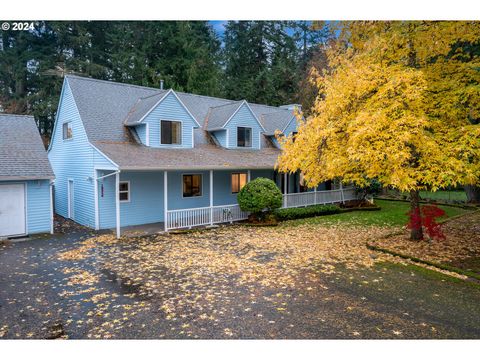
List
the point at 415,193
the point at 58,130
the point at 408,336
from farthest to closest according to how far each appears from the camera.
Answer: the point at 58,130 → the point at 415,193 → the point at 408,336

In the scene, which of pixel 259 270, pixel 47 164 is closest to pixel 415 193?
pixel 259 270

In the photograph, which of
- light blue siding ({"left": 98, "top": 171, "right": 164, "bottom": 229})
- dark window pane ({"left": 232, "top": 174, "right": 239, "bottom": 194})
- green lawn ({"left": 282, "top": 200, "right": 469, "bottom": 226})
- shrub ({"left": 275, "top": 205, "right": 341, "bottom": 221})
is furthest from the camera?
dark window pane ({"left": 232, "top": 174, "right": 239, "bottom": 194})

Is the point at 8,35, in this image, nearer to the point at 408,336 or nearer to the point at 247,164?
the point at 247,164

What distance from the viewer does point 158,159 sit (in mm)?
14195

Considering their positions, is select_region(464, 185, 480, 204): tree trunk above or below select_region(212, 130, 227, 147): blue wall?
below

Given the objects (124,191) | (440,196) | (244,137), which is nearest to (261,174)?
(244,137)

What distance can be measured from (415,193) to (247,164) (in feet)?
26.1

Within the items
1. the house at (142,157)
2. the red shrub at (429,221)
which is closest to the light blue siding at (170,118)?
the house at (142,157)

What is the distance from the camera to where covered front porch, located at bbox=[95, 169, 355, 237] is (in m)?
14.4

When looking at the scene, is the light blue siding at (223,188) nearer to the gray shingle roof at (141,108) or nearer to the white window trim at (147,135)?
the white window trim at (147,135)

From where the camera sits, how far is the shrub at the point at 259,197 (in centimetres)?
1542

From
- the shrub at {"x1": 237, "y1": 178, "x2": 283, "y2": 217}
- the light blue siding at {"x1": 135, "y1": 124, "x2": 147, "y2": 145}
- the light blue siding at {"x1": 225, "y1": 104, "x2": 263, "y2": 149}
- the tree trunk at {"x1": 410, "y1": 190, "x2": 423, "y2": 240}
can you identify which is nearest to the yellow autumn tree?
the tree trunk at {"x1": 410, "y1": 190, "x2": 423, "y2": 240}

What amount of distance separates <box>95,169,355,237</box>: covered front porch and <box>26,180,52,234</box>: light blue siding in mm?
1873

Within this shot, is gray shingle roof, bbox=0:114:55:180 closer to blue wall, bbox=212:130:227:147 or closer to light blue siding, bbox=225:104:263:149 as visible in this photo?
blue wall, bbox=212:130:227:147
